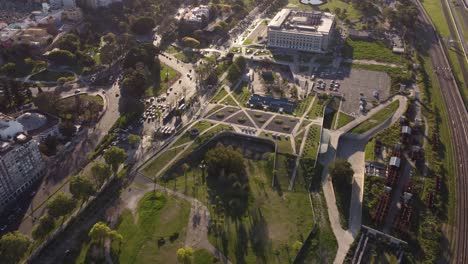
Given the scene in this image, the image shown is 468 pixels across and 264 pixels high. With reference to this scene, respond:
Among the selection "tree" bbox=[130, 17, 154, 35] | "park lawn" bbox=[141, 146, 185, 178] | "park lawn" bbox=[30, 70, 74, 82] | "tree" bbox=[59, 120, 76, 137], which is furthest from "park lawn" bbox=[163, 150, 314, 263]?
"tree" bbox=[130, 17, 154, 35]

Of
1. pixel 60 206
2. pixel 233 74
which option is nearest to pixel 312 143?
pixel 233 74

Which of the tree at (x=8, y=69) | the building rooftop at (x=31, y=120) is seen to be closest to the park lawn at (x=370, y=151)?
the building rooftop at (x=31, y=120)

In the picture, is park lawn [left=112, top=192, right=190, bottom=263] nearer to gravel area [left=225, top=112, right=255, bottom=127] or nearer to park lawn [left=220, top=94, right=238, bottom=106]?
gravel area [left=225, top=112, right=255, bottom=127]

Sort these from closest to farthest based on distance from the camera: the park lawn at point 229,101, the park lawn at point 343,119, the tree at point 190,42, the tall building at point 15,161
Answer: the tall building at point 15,161, the park lawn at point 343,119, the park lawn at point 229,101, the tree at point 190,42

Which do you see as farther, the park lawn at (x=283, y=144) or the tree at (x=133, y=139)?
the tree at (x=133, y=139)

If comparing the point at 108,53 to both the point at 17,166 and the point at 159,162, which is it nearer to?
the point at 159,162

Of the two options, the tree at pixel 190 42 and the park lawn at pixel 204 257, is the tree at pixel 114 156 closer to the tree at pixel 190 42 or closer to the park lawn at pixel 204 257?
the park lawn at pixel 204 257
